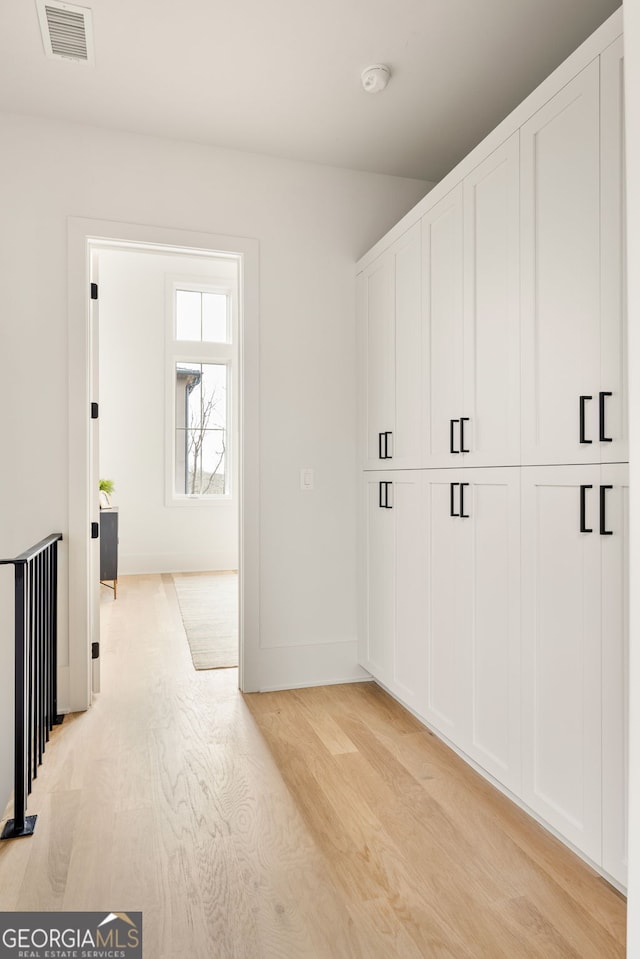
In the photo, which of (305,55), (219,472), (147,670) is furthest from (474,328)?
(219,472)

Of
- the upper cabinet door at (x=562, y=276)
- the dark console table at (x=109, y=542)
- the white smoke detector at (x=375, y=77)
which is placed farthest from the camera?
the dark console table at (x=109, y=542)

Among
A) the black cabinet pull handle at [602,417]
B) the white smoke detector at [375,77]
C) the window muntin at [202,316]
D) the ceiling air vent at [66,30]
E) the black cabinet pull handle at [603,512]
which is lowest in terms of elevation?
the black cabinet pull handle at [603,512]

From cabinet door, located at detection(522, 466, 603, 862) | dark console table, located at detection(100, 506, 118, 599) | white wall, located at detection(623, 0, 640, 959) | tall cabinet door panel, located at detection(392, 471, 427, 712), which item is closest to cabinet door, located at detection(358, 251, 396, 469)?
tall cabinet door panel, located at detection(392, 471, 427, 712)

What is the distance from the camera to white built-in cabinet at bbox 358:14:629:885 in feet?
4.99

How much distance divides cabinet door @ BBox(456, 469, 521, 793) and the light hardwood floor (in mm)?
186

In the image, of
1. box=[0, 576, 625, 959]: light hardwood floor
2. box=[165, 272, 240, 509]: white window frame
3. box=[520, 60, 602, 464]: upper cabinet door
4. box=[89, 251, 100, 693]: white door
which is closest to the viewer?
box=[0, 576, 625, 959]: light hardwood floor

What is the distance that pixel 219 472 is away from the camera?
7.10 metres

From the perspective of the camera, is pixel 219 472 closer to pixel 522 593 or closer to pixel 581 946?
pixel 522 593

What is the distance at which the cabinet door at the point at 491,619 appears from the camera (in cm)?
191

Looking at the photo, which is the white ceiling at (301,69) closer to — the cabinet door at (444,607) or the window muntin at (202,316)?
the cabinet door at (444,607)

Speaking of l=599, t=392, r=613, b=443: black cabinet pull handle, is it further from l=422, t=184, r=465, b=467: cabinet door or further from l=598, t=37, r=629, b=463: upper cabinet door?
l=422, t=184, r=465, b=467: cabinet door

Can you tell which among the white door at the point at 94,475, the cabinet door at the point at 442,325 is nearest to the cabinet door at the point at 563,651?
the cabinet door at the point at 442,325

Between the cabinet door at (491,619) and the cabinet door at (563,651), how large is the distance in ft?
0.18

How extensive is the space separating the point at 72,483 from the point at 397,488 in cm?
151
